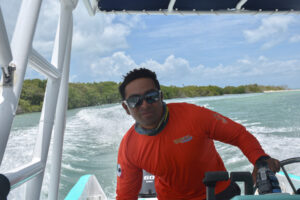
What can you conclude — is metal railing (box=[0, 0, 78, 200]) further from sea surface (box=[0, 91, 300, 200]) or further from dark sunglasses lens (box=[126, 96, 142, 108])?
dark sunglasses lens (box=[126, 96, 142, 108])

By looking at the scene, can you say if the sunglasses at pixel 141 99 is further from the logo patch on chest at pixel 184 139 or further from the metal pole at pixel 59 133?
the metal pole at pixel 59 133

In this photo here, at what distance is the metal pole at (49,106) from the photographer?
1414mm

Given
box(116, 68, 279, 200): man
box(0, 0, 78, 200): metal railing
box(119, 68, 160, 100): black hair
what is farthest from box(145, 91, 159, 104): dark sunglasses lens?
box(0, 0, 78, 200): metal railing

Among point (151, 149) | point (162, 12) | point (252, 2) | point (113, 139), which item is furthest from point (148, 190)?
point (113, 139)

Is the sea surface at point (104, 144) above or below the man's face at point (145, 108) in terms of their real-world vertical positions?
below

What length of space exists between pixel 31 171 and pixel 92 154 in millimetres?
4467

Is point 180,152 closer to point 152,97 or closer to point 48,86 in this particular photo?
point 152,97

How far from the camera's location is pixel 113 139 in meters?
6.77

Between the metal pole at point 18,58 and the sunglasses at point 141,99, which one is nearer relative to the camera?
the metal pole at point 18,58

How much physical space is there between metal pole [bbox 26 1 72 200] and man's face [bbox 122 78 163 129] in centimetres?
48

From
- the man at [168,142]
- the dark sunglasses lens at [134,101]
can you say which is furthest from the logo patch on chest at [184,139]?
the dark sunglasses lens at [134,101]

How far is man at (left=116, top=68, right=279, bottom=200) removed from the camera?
1261 mm

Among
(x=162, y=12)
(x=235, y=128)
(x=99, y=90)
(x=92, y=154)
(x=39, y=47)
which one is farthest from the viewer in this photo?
(x=99, y=90)

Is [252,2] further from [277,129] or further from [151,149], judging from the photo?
[277,129]
